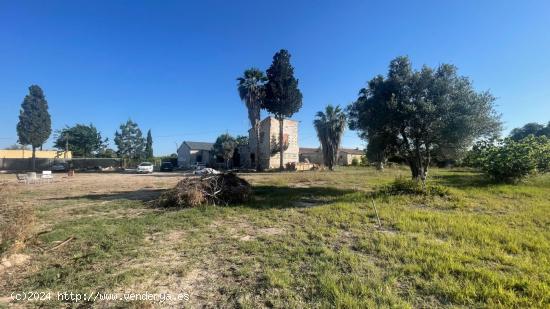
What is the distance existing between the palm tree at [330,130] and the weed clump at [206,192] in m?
28.1

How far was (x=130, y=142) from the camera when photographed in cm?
6475

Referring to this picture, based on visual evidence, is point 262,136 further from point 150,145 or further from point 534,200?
point 150,145

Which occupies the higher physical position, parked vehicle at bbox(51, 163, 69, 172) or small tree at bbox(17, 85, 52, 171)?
small tree at bbox(17, 85, 52, 171)

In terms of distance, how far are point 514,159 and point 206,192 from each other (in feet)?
55.7

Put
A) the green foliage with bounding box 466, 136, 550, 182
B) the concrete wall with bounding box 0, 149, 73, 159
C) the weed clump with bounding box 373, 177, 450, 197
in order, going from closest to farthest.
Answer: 1. the weed clump with bounding box 373, 177, 450, 197
2. the green foliage with bounding box 466, 136, 550, 182
3. the concrete wall with bounding box 0, 149, 73, 159

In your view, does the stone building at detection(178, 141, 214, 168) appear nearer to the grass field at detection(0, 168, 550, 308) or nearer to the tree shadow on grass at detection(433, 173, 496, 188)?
A: the tree shadow on grass at detection(433, 173, 496, 188)

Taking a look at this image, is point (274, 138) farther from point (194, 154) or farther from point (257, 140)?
point (194, 154)

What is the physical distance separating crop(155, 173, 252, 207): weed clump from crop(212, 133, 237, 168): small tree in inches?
1222

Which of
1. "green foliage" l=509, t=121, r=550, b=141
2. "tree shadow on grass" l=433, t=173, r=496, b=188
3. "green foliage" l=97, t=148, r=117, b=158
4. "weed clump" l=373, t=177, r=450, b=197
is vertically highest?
"green foliage" l=509, t=121, r=550, b=141

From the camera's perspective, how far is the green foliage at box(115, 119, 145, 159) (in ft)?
208

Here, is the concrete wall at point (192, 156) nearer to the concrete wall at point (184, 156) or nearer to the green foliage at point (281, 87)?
the concrete wall at point (184, 156)

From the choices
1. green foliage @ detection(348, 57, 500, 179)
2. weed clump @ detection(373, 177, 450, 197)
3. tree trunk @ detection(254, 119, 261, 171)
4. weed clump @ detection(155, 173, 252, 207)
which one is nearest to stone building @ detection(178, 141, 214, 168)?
tree trunk @ detection(254, 119, 261, 171)

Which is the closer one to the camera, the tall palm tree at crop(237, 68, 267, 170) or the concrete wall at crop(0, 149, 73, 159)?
the tall palm tree at crop(237, 68, 267, 170)

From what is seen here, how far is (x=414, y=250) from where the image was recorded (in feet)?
17.0
